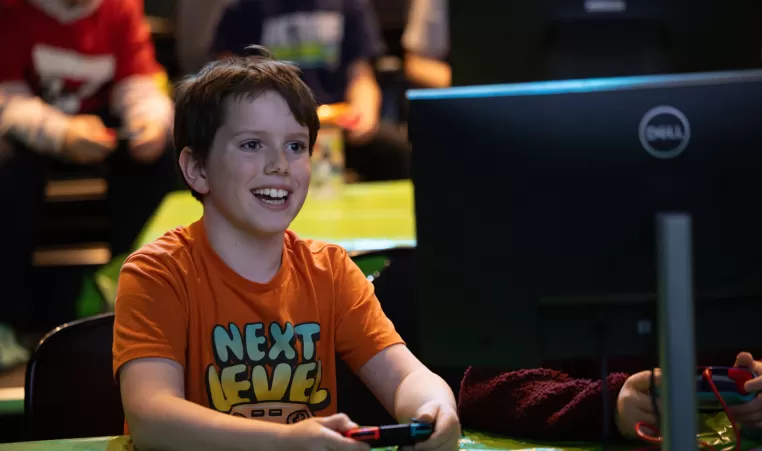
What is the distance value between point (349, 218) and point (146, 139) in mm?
918

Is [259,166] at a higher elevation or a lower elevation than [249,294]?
higher

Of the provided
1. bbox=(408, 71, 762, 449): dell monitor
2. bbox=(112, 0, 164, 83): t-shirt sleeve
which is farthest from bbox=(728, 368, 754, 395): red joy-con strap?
bbox=(112, 0, 164, 83): t-shirt sleeve

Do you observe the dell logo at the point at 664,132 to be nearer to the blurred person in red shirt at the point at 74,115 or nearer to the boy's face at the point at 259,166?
the boy's face at the point at 259,166

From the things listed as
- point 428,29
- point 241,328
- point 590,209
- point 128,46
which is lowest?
point 241,328

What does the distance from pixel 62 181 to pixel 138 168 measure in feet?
3.80

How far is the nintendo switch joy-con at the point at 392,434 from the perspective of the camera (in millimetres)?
913

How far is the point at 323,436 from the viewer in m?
0.91

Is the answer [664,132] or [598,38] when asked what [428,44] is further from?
[664,132]

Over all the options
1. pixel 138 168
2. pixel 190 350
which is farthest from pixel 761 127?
pixel 138 168

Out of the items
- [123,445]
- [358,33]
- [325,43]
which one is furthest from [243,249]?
[358,33]

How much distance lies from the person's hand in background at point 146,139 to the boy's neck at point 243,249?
1.80 m

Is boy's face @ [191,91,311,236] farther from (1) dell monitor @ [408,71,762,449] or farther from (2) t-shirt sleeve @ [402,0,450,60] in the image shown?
(2) t-shirt sleeve @ [402,0,450,60]

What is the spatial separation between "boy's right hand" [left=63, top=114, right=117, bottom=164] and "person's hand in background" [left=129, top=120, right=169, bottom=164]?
0.07 meters

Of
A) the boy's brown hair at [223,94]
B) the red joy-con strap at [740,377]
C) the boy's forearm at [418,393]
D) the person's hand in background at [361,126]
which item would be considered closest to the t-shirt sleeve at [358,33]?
the person's hand in background at [361,126]
